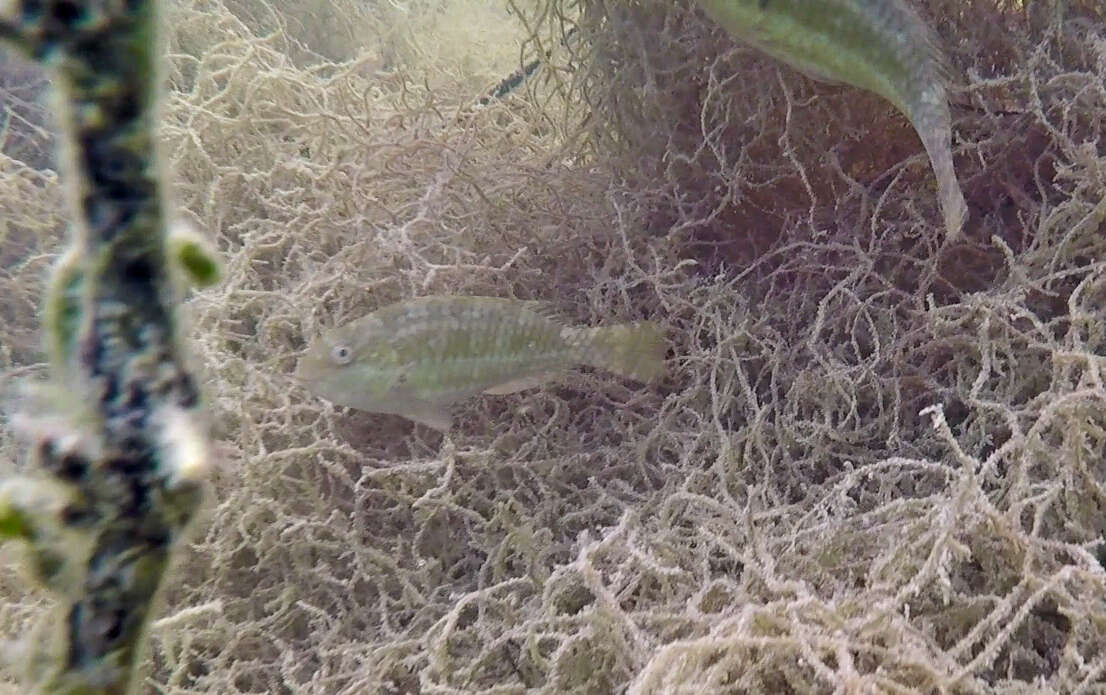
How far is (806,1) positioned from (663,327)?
1.21 meters

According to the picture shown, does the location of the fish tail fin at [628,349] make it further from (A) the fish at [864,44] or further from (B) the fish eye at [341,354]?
(A) the fish at [864,44]

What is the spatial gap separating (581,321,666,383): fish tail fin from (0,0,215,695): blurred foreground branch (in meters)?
1.86

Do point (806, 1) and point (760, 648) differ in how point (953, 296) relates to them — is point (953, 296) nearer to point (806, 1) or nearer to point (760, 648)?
point (806, 1)

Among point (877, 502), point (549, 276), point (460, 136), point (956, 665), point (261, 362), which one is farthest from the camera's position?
point (460, 136)

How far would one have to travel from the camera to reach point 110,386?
2.97ft

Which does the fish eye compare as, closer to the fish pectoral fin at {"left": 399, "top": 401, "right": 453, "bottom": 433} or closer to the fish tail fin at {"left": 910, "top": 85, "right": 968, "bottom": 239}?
the fish pectoral fin at {"left": 399, "top": 401, "right": 453, "bottom": 433}

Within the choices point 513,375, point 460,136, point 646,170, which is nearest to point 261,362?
point 513,375

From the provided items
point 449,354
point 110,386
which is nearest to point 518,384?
point 449,354

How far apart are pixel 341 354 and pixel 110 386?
5.66 feet

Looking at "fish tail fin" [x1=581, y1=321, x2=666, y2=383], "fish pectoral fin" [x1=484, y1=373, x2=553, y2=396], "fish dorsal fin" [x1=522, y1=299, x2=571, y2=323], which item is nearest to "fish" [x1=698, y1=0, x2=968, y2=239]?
"fish tail fin" [x1=581, y1=321, x2=666, y2=383]

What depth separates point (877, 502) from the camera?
2.24 metres

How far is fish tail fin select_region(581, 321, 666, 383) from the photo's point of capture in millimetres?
2707

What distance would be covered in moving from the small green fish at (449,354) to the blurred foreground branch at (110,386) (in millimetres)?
1677

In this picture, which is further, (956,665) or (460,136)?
(460,136)
